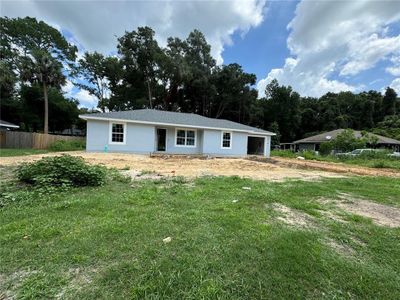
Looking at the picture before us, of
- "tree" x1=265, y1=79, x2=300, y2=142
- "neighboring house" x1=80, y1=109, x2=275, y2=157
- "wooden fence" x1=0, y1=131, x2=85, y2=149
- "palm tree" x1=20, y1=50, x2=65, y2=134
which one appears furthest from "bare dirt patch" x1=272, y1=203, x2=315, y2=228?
"tree" x1=265, y1=79, x2=300, y2=142

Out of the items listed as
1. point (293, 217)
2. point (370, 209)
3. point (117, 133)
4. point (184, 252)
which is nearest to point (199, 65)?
point (117, 133)

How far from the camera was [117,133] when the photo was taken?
1691 centimetres

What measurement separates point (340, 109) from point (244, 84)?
88.0 ft

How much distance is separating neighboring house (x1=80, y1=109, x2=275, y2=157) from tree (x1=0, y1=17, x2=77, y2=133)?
505 inches

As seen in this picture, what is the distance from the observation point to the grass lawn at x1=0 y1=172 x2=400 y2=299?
82.4 inches

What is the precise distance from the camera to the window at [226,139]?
66.5 ft

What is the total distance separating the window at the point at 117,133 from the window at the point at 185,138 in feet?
13.8

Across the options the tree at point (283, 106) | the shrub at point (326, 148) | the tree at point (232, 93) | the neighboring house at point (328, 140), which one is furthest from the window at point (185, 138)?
the tree at point (283, 106)

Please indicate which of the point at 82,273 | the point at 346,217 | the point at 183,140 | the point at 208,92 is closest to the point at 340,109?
the point at 208,92

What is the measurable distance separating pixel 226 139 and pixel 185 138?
138 inches

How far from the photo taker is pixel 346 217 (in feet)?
13.5

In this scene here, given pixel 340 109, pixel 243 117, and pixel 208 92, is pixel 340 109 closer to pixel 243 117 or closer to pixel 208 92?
pixel 243 117

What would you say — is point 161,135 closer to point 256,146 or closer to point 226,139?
point 226,139

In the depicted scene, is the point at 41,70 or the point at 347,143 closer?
the point at 41,70
